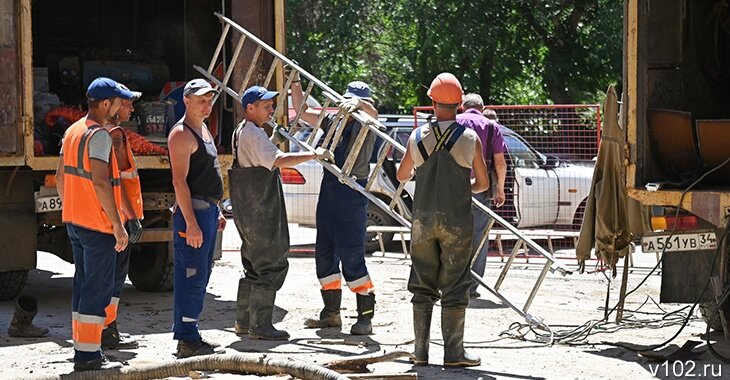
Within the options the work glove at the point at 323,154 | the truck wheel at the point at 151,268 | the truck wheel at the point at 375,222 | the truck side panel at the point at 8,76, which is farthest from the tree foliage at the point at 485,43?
the work glove at the point at 323,154

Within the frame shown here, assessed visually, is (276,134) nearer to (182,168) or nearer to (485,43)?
(182,168)

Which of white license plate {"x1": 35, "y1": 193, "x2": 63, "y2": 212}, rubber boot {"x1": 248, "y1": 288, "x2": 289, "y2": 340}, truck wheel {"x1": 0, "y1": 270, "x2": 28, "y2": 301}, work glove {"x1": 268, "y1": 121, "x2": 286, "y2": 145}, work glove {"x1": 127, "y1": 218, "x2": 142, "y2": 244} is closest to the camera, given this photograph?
work glove {"x1": 127, "y1": 218, "x2": 142, "y2": 244}

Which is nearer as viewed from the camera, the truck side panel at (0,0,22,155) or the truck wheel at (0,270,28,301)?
the truck side panel at (0,0,22,155)

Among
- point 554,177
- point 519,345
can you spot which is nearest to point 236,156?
point 519,345

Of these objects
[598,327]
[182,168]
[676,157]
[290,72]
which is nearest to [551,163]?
[290,72]

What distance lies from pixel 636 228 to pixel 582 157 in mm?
6108

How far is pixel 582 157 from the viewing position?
1447cm

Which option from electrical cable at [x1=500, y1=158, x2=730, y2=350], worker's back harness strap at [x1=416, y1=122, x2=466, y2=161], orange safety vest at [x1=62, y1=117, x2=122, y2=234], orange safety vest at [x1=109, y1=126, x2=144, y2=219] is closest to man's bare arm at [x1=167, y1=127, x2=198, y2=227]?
orange safety vest at [x1=109, y1=126, x2=144, y2=219]

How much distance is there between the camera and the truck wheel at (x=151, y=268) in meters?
11.0

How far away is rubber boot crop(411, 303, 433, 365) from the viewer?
7719 millimetres

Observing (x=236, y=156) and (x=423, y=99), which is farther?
(x=423, y=99)

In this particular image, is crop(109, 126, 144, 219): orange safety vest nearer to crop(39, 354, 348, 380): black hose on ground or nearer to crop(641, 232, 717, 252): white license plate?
crop(39, 354, 348, 380): black hose on ground

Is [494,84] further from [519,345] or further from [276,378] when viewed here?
[276,378]

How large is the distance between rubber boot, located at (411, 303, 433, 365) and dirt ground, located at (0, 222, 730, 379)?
95mm
